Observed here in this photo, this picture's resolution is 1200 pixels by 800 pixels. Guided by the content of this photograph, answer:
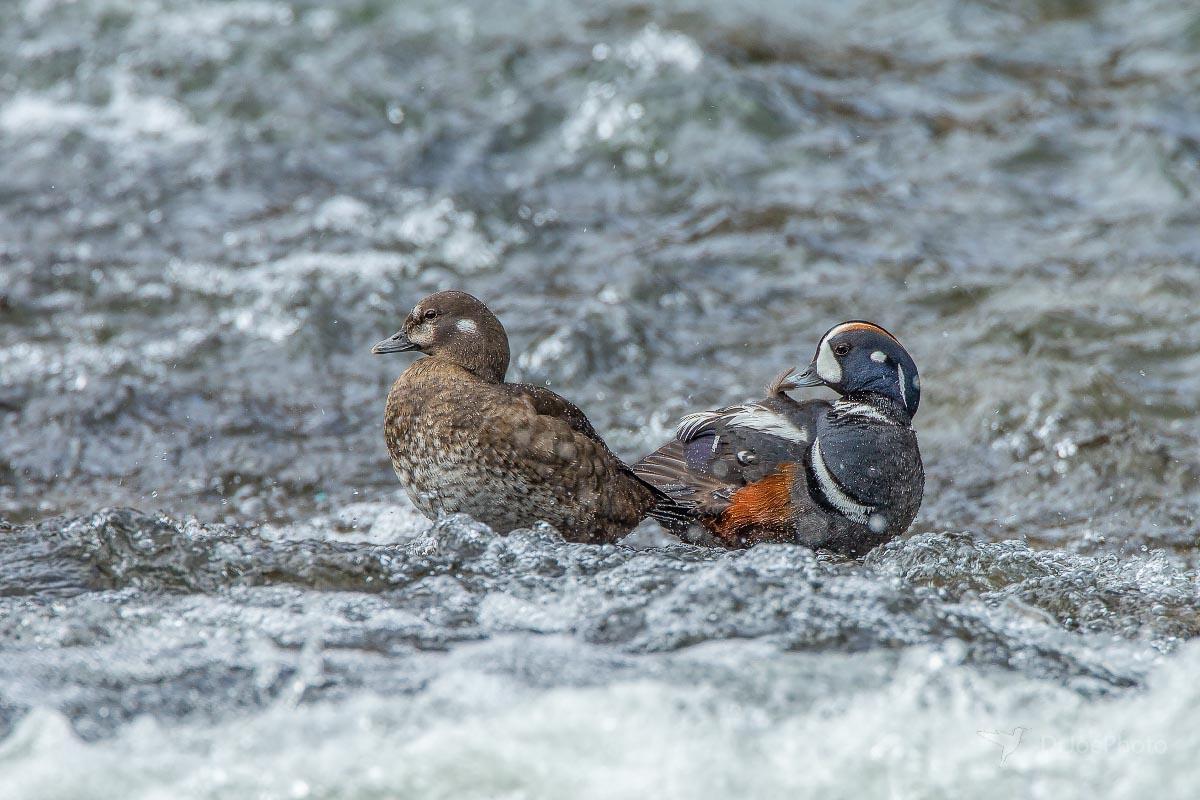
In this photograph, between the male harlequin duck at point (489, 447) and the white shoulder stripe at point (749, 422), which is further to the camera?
the white shoulder stripe at point (749, 422)

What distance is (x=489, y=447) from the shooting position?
199 inches

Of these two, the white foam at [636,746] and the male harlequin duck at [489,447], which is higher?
the male harlequin duck at [489,447]

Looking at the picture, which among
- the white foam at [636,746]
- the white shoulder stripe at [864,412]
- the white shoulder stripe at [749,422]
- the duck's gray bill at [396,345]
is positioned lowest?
the white foam at [636,746]

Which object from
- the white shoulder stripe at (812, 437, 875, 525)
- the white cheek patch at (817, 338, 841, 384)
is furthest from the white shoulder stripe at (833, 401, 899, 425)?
the white shoulder stripe at (812, 437, 875, 525)

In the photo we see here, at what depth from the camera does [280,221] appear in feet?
29.9

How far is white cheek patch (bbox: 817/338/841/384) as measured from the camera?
5516 mm

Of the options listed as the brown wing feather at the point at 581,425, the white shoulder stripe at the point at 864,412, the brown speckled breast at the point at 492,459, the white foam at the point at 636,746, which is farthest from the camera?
the white shoulder stripe at the point at 864,412

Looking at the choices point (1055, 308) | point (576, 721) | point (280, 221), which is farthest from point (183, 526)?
point (1055, 308)

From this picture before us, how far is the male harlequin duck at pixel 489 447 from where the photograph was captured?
199 inches

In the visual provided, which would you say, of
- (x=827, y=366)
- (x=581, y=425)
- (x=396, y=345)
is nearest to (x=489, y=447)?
(x=581, y=425)

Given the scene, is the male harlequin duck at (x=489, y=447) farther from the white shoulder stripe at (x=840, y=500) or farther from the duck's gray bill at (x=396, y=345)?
the white shoulder stripe at (x=840, y=500)

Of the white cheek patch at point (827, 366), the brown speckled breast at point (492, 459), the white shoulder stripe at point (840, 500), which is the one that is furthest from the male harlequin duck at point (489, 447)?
the white cheek patch at point (827, 366)

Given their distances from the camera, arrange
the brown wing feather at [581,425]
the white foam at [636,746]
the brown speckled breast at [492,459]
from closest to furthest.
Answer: the white foam at [636,746]
the brown speckled breast at [492,459]
the brown wing feather at [581,425]

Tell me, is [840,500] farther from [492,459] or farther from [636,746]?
[636,746]
